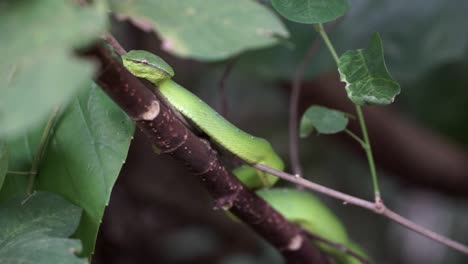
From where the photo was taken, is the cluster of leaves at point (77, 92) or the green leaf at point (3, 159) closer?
the cluster of leaves at point (77, 92)

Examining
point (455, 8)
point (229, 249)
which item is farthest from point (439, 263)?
point (455, 8)

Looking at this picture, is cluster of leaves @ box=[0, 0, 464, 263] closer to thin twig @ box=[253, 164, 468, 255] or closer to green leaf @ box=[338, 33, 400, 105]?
green leaf @ box=[338, 33, 400, 105]

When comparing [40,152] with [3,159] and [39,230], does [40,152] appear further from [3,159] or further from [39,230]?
[39,230]

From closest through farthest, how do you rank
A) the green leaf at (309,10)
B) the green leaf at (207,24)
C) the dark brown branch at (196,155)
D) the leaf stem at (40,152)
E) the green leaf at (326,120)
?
the green leaf at (207,24)
the dark brown branch at (196,155)
the green leaf at (309,10)
the leaf stem at (40,152)
the green leaf at (326,120)

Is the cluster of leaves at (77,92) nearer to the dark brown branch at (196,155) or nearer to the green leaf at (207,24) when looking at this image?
the green leaf at (207,24)

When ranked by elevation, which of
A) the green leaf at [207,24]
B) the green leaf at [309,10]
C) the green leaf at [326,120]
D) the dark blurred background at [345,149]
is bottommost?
the dark blurred background at [345,149]

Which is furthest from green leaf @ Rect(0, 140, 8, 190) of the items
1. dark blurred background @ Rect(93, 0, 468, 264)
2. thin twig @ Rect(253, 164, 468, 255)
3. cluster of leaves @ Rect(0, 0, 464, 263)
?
dark blurred background @ Rect(93, 0, 468, 264)

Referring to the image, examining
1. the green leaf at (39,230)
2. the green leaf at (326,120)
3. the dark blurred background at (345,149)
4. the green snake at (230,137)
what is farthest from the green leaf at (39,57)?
the dark blurred background at (345,149)

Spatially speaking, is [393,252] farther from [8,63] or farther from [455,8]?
[8,63]
